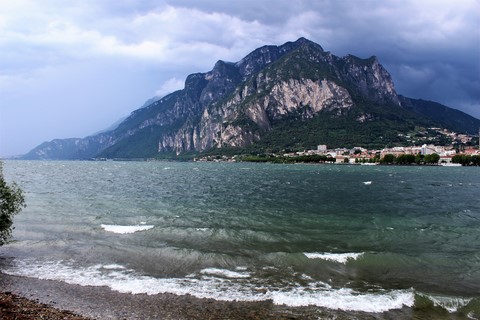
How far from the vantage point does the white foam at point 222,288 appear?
1742 cm

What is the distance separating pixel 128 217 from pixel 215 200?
17.7 metres

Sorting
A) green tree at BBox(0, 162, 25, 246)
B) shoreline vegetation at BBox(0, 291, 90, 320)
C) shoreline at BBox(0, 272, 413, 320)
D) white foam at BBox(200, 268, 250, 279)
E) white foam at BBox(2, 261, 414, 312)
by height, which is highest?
green tree at BBox(0, 162, 25, 246)

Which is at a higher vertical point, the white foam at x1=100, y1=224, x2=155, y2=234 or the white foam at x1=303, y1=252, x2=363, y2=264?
the white foam at x1=100, y1=224, x2=155, y2=234

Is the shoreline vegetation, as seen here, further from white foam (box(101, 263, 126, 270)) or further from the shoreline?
white foam (box(101, 263, 126, 270))

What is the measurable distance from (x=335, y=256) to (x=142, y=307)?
574 inches

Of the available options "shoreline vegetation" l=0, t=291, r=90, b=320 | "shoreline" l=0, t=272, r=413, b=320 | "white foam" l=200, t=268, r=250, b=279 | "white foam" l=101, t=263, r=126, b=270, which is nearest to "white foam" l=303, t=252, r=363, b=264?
"white foam" l=200, t=268, r=250, b=279

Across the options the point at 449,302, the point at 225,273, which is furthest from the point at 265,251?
the point at 449,302

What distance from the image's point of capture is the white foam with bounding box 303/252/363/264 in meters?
24.5

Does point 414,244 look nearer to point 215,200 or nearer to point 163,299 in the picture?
point 163,299

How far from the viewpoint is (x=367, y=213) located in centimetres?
4462

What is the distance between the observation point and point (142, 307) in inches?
648

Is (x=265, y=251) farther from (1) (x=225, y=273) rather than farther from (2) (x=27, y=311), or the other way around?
(2) (x=27, y=311)

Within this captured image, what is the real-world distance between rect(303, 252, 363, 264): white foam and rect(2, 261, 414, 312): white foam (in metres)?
4.72

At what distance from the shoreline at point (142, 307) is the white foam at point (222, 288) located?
594 millimetres
